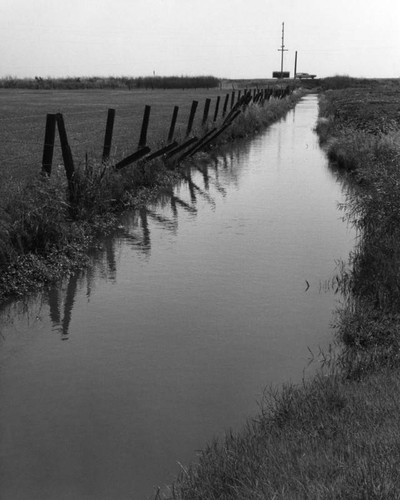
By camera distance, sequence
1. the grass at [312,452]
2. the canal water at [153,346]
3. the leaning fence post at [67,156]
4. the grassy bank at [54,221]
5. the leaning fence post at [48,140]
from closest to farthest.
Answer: the grass at [312,452]
the canal water at [153,346]
the grassy bank at [54,221]
the leaning fence post at [48,140]
the leaning fence post at [67,156]

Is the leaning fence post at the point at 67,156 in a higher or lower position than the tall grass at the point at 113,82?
higher

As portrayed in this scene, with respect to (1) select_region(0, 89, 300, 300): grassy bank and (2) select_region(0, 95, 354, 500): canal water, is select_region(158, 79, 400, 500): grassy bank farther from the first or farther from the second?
(1) select_region(0, 89, 300, 300): grassy bank

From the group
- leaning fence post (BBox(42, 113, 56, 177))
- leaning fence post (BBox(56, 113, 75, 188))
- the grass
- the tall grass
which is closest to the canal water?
the grass

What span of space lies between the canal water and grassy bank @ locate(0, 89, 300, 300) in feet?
1.14

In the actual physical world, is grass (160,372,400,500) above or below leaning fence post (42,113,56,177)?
below

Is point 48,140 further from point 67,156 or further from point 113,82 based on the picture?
point 113,82

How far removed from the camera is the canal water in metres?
4.64

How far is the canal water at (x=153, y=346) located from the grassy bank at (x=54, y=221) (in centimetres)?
35

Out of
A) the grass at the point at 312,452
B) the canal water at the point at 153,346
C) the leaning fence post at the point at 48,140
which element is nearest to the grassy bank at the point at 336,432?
the grass at the point at 312,452

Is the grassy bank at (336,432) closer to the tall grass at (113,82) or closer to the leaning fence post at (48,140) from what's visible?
the leaning fence post at (48,140)

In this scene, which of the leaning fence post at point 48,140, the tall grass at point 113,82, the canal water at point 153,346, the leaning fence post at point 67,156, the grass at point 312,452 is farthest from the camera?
the tall grass at point 113,82

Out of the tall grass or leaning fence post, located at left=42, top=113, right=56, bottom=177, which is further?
the tall grass

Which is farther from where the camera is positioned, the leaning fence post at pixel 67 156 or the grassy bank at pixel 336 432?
the leaning fence post at pixel 67 156

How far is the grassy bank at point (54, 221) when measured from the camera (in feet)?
26.9
